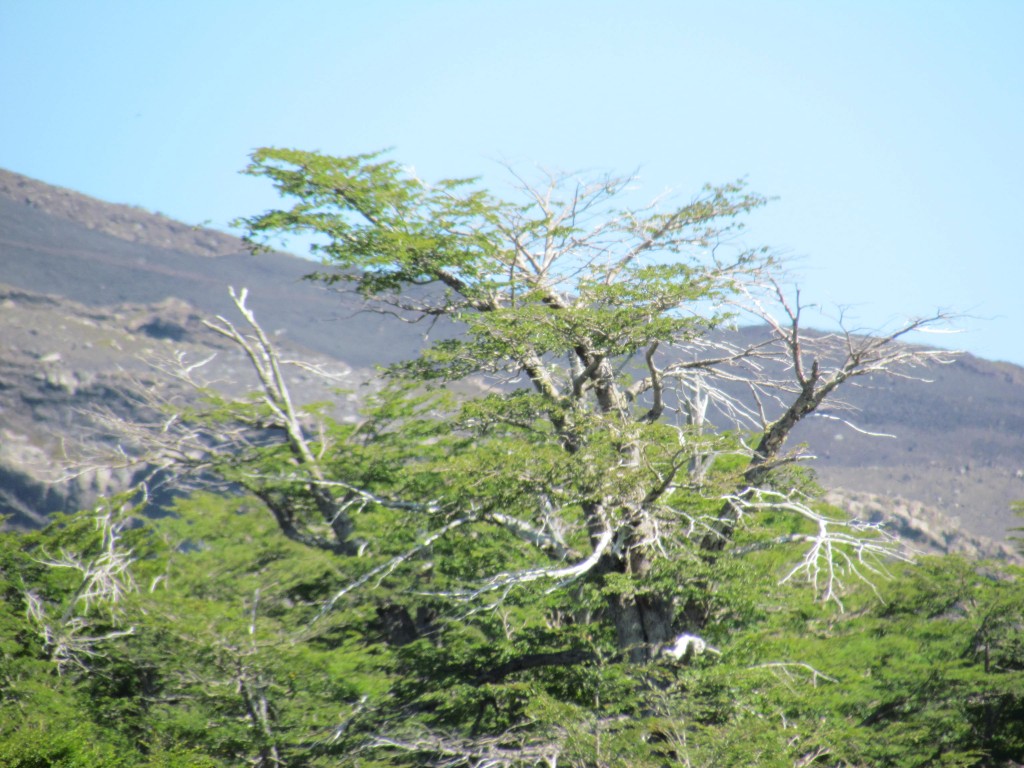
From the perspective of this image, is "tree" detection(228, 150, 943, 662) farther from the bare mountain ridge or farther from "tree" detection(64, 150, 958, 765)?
the bare mountain ridge

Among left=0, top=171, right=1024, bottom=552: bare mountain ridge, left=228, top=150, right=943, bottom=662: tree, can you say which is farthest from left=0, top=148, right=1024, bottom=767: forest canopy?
left=0, top=171, right=1024, bottom=552: bare mountain ridge

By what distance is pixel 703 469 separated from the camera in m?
12.8

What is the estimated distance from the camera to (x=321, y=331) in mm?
88062

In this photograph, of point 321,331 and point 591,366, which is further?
point 321,331

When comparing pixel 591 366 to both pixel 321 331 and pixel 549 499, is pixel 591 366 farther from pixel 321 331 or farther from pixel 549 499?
pixel 321 331

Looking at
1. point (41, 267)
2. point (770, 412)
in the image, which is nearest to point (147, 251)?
point (41, 267)

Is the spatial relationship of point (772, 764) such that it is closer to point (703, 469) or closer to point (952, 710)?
point (703, 469)

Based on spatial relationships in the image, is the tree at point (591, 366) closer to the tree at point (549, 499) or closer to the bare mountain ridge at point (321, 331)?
the tree at point (549, 499)

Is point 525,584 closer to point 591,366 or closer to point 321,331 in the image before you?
point 591,366

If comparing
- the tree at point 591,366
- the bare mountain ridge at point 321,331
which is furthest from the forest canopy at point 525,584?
the bare mountain ridge at point 321,331

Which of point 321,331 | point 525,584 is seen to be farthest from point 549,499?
point 321,331

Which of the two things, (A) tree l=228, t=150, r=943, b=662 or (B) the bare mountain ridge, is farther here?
(B) the bare mountain ridge

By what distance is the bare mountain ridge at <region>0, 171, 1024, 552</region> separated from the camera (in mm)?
68250

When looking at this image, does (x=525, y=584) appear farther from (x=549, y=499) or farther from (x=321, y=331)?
(x=321, y=331)
